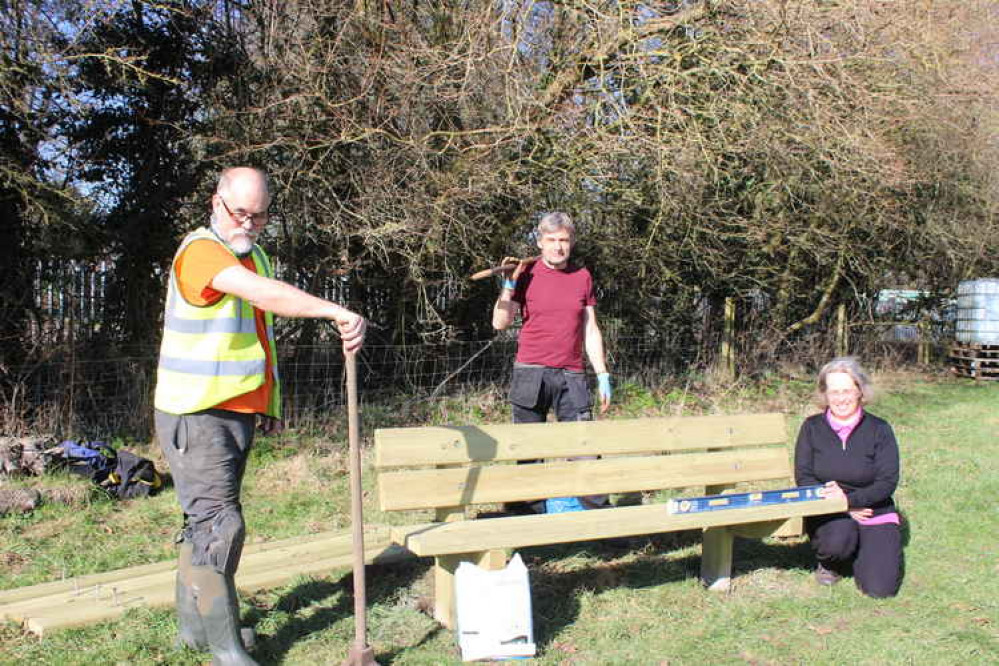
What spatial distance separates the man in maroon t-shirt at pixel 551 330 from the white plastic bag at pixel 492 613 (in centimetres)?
130

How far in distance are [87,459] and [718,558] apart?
13.2 feet

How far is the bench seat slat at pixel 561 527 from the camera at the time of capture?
3.40 metres

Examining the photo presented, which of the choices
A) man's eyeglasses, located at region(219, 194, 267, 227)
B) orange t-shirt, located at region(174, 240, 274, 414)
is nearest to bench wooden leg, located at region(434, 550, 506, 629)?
orange t-shirt, located at region(174, 240, 274, 414)

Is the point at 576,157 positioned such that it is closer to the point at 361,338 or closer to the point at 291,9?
the point at 291,9

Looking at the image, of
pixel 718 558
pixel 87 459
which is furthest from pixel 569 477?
pixel 87 459

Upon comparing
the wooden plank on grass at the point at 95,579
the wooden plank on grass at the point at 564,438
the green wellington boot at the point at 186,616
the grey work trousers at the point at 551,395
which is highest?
the grey work trousers at the point at 551,395

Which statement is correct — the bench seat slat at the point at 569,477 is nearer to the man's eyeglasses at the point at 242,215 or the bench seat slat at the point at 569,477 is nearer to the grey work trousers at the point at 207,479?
the grey work trousers at the point at 207,479

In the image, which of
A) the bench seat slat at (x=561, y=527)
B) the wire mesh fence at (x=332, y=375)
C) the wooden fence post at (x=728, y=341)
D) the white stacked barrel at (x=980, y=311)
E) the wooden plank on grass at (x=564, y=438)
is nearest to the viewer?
the bench seat slat at (x=561, y=527)

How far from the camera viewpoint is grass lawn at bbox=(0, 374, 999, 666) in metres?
3.51

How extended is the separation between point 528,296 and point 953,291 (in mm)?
10975

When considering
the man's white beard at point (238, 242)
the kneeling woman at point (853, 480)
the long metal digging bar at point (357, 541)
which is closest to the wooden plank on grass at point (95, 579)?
the long metal digging bar at point (357, 541)

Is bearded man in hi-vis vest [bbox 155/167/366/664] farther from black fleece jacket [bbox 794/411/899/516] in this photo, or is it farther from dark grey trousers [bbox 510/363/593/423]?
black fleece jacket [bbox 794/411/899/516]

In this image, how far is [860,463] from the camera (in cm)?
438

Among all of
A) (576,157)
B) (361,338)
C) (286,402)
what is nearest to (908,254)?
(576,157)
